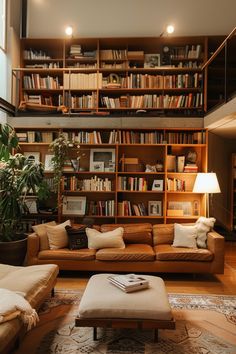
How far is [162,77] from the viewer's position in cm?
590

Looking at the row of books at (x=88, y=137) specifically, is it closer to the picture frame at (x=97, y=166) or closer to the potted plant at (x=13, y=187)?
the picture frame at (x=97, y=166)

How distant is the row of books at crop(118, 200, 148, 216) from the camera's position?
5223 mm

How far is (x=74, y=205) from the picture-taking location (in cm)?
532

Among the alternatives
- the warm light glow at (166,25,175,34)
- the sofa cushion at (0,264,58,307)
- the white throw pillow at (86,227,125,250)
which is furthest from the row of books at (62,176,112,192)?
the warm light glow at (166,25,175,34)

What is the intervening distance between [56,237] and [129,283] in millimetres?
1738

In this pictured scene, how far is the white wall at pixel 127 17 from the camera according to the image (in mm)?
6039

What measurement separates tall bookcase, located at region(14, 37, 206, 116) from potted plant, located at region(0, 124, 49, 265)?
1.75 m

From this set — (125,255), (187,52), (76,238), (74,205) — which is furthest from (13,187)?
(187,52)

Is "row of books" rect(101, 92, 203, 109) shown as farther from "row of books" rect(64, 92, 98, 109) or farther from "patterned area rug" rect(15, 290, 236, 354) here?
"patterned area rug" rect(15, 290, 236, 354)

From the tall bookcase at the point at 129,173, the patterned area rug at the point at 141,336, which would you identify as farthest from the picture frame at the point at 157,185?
the patterned area rug at the point at 141,336

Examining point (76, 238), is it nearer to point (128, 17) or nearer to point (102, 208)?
point (102, 208)

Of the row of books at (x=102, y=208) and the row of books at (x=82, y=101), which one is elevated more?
the row of books at (x=82, y=101)

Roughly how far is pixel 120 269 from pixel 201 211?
2.08 m

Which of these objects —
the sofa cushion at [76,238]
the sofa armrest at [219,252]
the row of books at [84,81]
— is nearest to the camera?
the sofa armrest at [219,252]
